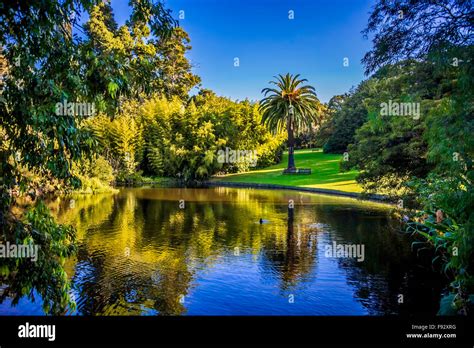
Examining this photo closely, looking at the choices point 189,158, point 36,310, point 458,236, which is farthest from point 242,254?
point 189,158

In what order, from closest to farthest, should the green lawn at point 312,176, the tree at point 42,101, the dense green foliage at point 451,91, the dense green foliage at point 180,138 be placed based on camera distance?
the tree at point 42,101 → the dense green foliage at point 451,91 → the green lawn at point 312,176 → the dense green foliage at point 180,138

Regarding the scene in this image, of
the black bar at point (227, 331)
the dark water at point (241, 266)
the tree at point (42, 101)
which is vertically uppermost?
the tree at point (42, 101)

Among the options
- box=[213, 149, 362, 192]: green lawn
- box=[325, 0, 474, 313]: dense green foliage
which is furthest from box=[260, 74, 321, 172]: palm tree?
box=[325, 0, 474, 313]: dense green foliage

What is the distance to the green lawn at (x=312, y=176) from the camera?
1864 inches

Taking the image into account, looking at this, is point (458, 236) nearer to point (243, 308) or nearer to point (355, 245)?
point (243, 308)

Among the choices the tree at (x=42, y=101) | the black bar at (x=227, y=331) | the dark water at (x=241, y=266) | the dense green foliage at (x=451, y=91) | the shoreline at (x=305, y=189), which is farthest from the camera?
the shoreline at (x=305, y=189)

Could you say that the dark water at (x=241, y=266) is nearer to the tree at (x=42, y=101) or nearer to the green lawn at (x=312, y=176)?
the tree at (x=42, y=101)

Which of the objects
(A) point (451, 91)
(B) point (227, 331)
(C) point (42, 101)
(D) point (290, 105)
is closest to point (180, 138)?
(D) point (290, 105)

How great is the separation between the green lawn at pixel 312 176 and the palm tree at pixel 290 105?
403 cm

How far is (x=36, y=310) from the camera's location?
39.2 feet

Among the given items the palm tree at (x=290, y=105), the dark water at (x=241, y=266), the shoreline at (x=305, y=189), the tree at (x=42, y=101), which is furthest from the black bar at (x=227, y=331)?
the palm tree at (x=290, y=105)

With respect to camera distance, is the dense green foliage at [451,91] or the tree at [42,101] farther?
the dense green foliage at [451,91]

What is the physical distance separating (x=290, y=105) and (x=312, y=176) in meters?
9.69

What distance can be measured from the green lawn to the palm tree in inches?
159
